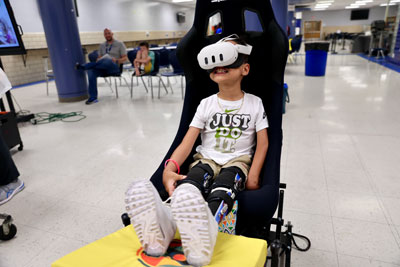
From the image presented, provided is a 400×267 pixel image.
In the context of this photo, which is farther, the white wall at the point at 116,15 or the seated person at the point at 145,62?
the white wall at the point at 116,15

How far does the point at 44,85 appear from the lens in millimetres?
7148

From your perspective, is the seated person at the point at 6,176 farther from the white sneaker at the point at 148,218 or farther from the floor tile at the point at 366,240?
the floor tile at the point at 366,240

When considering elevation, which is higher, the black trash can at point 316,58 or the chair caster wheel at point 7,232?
the black trash can at point 316,58

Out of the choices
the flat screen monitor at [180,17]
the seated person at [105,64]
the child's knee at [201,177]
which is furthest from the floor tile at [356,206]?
the flat screen monitor at [180,17]

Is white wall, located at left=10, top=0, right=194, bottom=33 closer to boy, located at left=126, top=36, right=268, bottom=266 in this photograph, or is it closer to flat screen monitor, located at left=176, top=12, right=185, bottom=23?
flat screen monitor, located at left=176, top=12, right=185, bottom=23

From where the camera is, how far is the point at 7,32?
10.1 feet

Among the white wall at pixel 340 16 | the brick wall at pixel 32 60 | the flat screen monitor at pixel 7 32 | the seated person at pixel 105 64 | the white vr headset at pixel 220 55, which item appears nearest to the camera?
the white vr headset at pixel 220 55

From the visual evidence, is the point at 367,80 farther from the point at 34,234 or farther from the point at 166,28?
the point at 166,28

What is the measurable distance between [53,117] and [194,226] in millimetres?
3955

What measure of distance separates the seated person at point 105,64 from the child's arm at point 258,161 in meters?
4.15

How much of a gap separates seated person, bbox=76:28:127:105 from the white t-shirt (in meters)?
3.93

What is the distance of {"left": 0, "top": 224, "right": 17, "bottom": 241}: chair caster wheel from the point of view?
163 centimetres

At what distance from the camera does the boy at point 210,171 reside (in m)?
0.85

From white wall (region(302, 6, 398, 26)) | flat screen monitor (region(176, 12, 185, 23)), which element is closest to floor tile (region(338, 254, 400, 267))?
flat screen monitor (region(176, 12, 185, 23))
